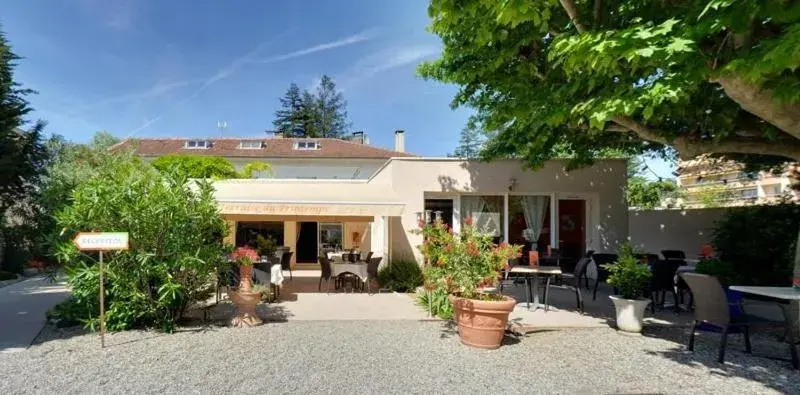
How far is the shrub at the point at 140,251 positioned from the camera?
984 centimetres

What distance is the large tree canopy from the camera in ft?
19.7

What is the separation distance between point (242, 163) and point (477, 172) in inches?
1391

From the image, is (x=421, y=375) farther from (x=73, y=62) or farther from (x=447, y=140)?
(x=447, y=140)

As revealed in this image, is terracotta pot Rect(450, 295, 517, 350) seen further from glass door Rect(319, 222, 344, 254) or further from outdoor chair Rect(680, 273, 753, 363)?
glass door Rect(319, 222, 344, 254)

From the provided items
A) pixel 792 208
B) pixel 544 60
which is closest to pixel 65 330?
pixel 544 60

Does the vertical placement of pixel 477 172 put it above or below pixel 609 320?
above

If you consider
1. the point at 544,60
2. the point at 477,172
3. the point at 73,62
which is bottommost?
the point at 477,172

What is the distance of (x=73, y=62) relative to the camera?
74.3 feet

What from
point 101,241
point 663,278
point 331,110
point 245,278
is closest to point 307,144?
point 331,110

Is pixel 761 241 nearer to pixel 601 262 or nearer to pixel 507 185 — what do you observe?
pixel 601 262

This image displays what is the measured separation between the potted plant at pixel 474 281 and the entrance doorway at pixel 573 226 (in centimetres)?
1083

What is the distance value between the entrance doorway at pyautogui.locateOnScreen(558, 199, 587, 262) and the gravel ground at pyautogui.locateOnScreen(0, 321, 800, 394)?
8.93 m

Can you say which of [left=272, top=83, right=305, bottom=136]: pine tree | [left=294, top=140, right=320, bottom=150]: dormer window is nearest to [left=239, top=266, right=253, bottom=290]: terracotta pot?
[left=294, top=140, right=320, bottom=150]: dormer window

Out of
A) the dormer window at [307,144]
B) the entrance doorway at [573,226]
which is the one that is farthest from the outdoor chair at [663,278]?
the dormer window at [307,144]
